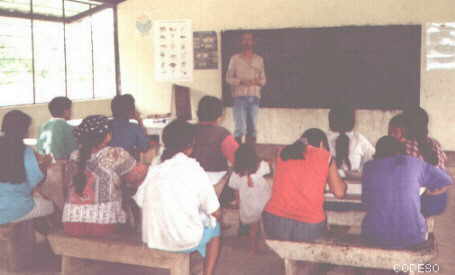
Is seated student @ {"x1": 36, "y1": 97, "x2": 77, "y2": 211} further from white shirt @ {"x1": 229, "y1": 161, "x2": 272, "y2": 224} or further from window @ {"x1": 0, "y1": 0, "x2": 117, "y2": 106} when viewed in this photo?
window @ {"x1": 0, "y1": 0, "x2": 117, "y2": 106}

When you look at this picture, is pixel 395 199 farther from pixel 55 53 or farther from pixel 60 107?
pixel 55 53

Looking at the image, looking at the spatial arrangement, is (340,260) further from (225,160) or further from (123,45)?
(123,45)

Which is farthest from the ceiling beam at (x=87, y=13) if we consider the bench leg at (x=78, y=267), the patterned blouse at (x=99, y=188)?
the patterned blouse at (x=99, y=188)

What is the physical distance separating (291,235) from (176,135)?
0.81m

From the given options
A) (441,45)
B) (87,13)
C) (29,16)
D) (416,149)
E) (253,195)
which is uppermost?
(87,13)

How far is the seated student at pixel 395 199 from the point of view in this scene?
109 inches

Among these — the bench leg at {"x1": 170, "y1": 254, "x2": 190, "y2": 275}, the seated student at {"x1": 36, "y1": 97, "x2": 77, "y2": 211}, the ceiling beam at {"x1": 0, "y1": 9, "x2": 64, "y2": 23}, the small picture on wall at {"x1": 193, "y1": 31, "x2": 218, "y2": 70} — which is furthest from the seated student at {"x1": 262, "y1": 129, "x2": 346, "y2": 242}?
the small picture on wall at {"x1": 193, "y1": 31, "x2": 218, "y2": 70}

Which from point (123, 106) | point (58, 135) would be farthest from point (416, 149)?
point (58, 135)

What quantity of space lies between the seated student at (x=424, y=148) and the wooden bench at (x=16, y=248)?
96.9 inches

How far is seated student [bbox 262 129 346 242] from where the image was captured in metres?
2.89

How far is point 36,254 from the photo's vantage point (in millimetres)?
3846

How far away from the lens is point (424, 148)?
3430mm

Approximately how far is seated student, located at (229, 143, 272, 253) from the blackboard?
457 centimetres

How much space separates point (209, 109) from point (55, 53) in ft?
18.5
